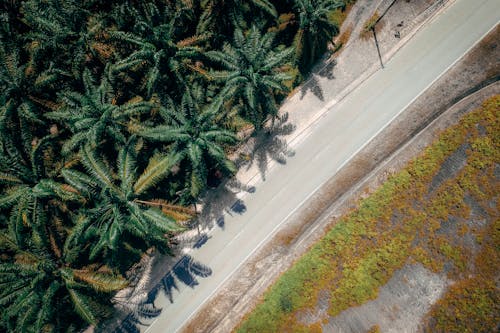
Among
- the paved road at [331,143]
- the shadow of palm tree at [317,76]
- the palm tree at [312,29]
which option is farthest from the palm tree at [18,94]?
the shadow of palm tree at [317,76]

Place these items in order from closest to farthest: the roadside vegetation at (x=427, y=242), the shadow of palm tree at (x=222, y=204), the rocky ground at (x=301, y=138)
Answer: the roadside vegetation at (x=427, y=242) → the rocky ground at (x=301, y=138) → the shadow of palm tree at (x=222, y=204)

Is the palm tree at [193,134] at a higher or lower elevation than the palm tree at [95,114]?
lower

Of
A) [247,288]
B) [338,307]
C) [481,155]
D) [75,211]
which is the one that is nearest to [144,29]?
[75,211]

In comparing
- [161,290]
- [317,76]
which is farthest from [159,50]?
[161,290]

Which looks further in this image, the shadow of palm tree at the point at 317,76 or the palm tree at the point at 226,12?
the shadow of palm tree at the point at 317,76

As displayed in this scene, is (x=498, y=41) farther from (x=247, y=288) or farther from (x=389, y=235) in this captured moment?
(x=247, y=288)

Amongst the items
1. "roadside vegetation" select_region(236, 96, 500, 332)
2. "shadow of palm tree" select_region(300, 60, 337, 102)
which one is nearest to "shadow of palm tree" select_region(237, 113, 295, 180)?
"shadow of palm tree" select_region(300, 60, 337, 102)

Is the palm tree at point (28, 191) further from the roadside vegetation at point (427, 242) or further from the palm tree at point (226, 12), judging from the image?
the roadside vegetation at point (427, 242)
